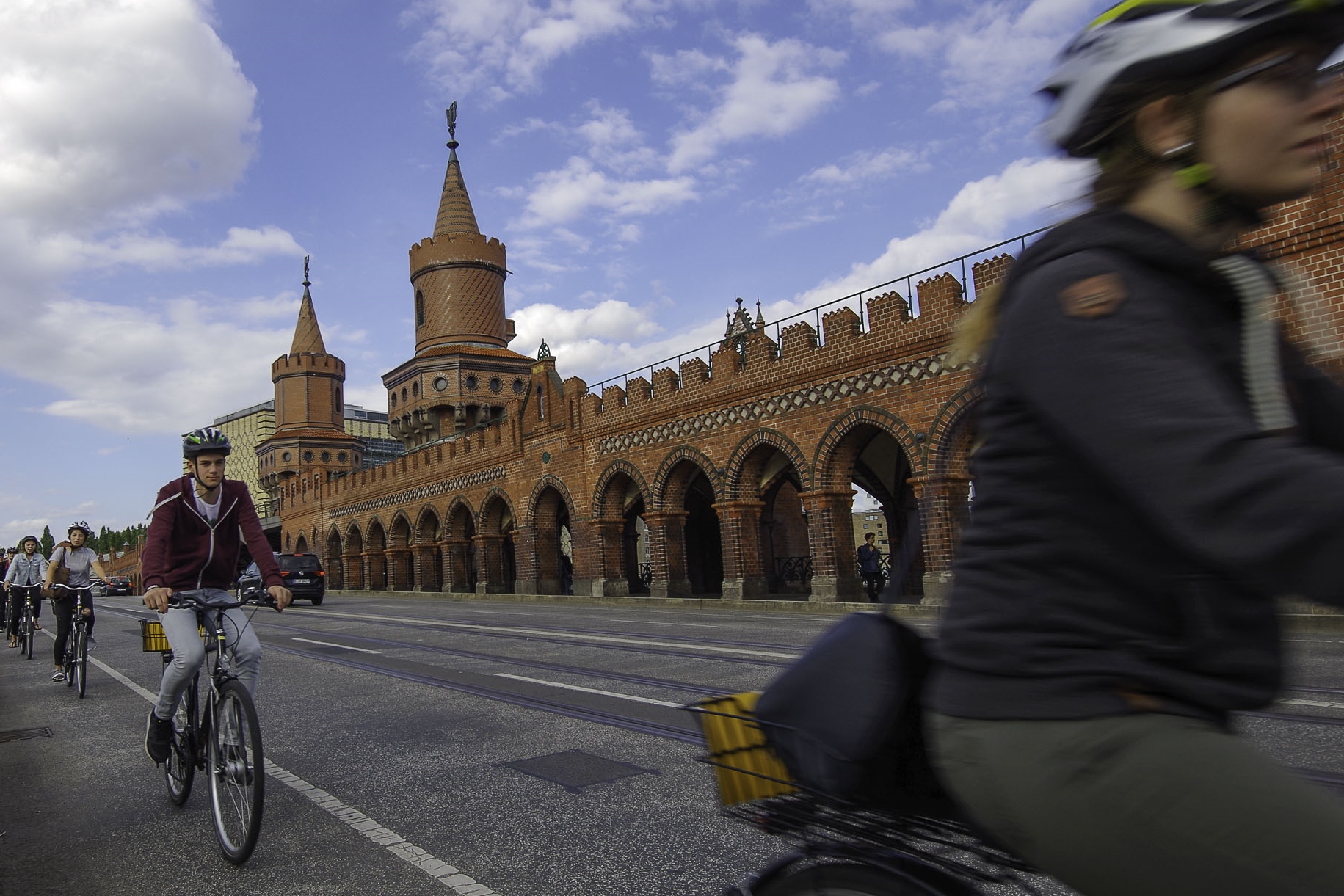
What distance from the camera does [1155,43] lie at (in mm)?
1211

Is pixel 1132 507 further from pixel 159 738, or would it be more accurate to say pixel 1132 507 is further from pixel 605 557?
pixel 605 557

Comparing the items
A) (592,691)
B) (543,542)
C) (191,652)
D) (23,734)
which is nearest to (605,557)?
(543,542)

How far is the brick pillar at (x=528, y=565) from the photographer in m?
31.2

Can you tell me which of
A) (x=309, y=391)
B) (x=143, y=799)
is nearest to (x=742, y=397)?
(x=143, y=799)

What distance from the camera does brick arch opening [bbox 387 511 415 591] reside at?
42.0m

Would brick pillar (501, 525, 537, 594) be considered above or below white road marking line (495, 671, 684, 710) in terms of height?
above

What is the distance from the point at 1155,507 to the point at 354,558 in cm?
4933

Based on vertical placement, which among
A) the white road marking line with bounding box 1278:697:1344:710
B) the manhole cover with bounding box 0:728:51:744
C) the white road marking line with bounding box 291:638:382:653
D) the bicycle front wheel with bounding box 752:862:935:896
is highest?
the bicycle front wheel with bounding box 752:862:935:896

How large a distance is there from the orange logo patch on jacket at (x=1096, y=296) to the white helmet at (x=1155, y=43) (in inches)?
10.9

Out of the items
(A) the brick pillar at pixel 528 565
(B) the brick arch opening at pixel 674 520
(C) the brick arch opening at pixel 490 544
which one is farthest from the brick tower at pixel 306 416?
(B) the brick arch opening at pixel 674 520

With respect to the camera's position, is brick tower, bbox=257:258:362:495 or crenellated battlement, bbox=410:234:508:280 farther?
brick tower, bbox=257:258:362:495

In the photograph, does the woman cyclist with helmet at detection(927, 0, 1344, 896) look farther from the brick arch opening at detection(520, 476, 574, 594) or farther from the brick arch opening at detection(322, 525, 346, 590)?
the brick arch opening at detection(322, 525, 346, 590)

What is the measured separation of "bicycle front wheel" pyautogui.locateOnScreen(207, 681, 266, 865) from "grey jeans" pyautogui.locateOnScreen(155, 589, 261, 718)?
24cm

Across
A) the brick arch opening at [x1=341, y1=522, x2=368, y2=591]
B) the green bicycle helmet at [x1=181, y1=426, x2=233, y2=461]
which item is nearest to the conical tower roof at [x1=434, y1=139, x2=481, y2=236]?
the brick arch opening at [x1=341, y1=522, x2=368, y2=591]
